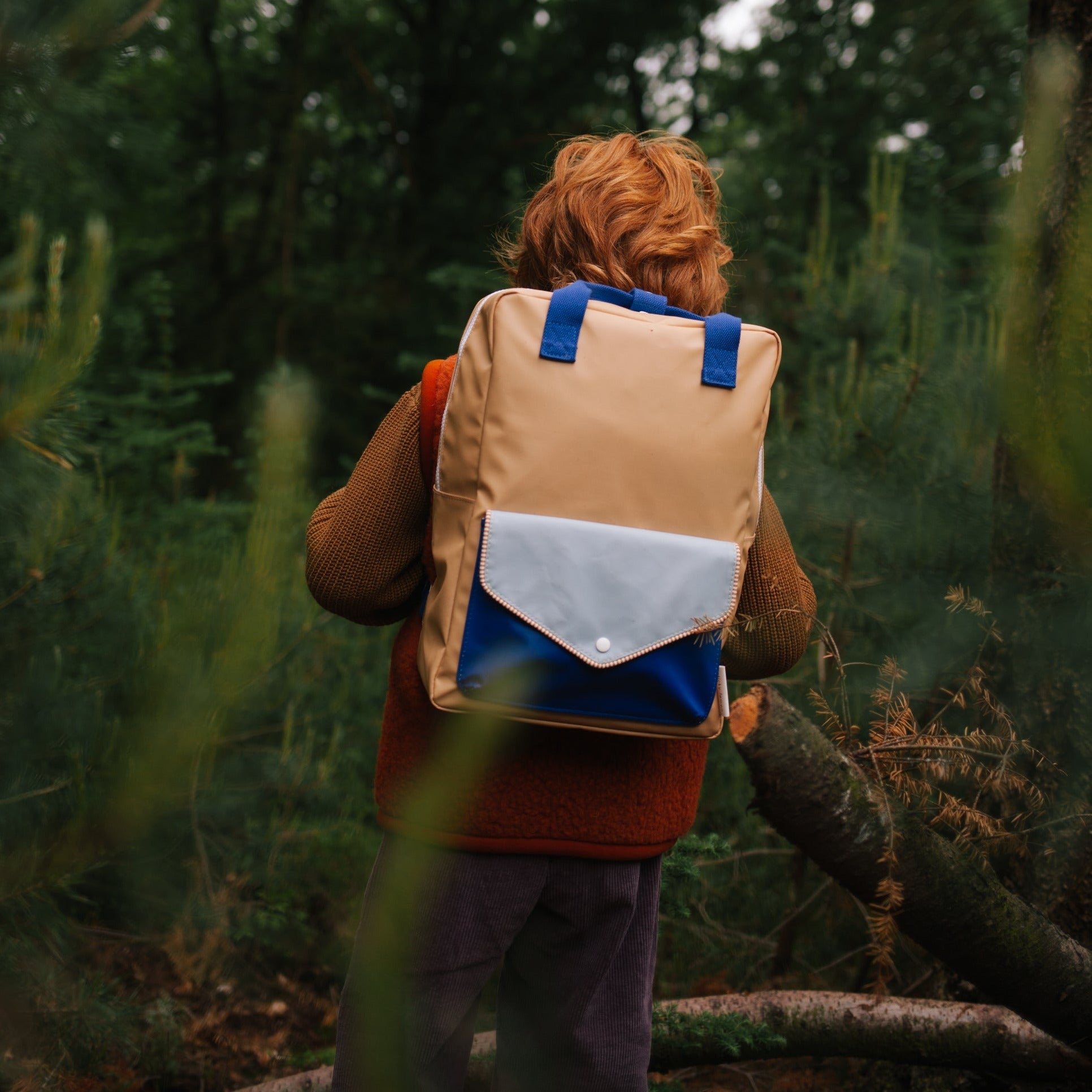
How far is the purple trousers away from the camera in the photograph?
4.31ft

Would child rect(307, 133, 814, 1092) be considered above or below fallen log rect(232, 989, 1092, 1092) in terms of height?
above

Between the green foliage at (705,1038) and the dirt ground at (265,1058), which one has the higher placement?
the green foliage at (705,1038)

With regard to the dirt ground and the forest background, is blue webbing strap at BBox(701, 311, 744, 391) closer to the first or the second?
the forest background

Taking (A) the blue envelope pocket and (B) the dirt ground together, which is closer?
(A) the blue envelope pocket

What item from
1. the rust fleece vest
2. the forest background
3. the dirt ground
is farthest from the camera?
the dirt ground

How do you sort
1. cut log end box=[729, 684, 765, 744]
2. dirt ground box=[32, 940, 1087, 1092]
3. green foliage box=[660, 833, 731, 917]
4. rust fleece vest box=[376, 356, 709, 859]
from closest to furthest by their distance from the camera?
rust fleece vest box=[376, 356, 709, 859], cut log end box=[729, 684, 765, 744], green foliage box=[660, 833, 731, 917], dirt ground box=[32, 940, 1087, 1092]

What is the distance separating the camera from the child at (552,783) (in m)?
1.32

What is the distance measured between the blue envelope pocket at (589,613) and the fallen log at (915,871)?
41 cm

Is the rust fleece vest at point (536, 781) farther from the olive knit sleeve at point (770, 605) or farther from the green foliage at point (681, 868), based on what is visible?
the green foliage at point (681, 868)

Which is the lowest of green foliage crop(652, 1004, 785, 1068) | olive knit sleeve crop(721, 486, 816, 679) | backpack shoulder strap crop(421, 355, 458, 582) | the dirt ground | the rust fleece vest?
the dirt ground

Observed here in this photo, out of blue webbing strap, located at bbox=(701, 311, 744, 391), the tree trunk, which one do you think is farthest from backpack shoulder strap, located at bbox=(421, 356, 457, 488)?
the tree trunk

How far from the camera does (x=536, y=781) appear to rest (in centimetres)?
132

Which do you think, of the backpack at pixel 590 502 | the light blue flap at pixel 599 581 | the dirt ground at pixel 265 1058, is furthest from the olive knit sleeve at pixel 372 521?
the dirt ground at pixel 265 1058

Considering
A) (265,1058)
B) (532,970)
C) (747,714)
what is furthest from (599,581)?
(265,1058)
